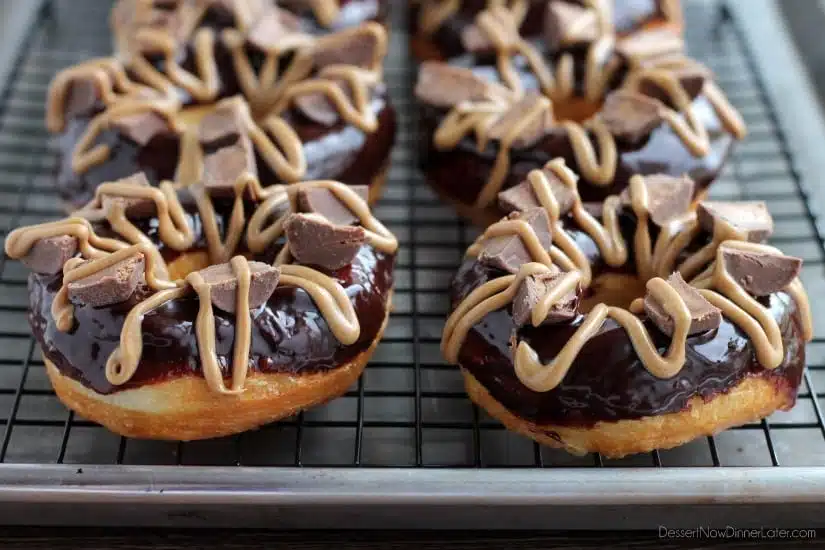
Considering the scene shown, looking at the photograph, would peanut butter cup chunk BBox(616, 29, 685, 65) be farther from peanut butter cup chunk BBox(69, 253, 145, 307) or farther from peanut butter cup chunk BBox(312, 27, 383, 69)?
peanut butter cup chunk BBox(69, 253, 145, 307)

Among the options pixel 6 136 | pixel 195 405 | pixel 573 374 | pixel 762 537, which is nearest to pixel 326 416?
pixel 195 405

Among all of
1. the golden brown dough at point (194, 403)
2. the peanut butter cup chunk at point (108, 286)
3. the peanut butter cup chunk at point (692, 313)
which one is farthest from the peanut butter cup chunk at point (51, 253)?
the peanut butter cup chunk at point (692, 313)

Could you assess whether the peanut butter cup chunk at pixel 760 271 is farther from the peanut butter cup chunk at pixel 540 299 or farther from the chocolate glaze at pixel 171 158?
the chocolate glaze at pixel 171 158

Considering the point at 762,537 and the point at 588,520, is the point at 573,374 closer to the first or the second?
the point at 588,520

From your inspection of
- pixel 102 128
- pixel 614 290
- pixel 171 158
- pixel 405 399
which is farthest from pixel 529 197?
pixel 102 128

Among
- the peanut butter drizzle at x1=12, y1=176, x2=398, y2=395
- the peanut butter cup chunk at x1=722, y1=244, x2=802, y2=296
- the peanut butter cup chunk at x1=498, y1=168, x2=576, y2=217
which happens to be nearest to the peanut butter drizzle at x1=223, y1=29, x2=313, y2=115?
the peanut butter drizzle at x1=12, y1=176, x2=398, y2=395

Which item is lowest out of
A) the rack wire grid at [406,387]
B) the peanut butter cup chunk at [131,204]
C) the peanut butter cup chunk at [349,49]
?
the rack wire grid at [406,387]
